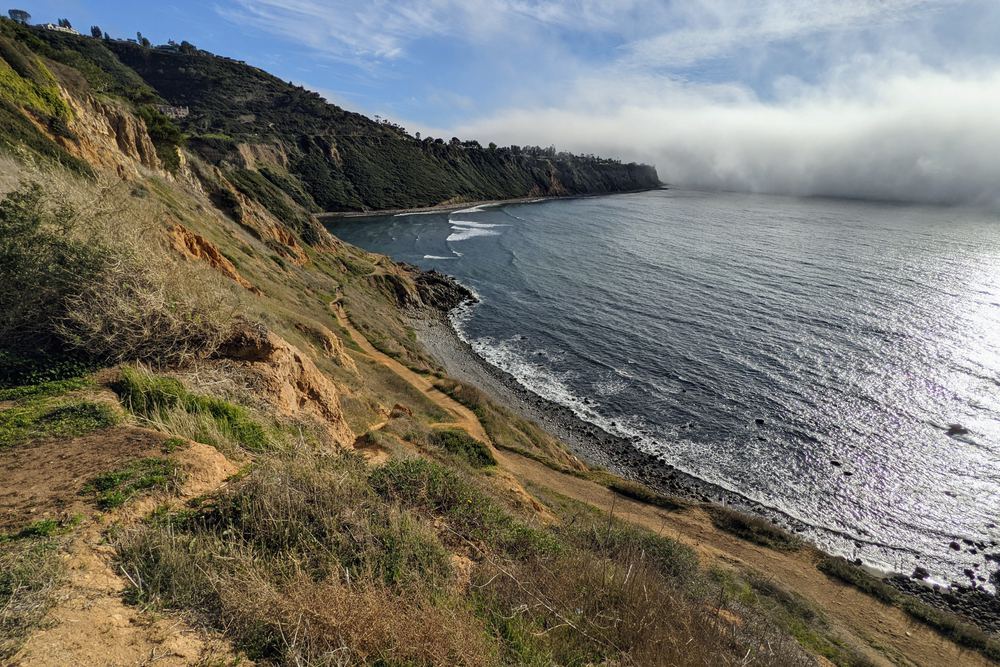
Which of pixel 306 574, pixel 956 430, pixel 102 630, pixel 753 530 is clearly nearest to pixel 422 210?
pixel 956 430

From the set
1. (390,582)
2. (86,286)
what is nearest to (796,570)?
(390,582)

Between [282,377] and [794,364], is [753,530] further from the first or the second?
[282,377]

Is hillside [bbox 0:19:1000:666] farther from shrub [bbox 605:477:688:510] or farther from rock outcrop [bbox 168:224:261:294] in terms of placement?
rock outcrop [bbox 168:224:261:294]

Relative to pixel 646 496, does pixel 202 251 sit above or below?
above

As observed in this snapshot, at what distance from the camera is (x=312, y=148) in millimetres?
125125

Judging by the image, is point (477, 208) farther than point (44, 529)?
Yes

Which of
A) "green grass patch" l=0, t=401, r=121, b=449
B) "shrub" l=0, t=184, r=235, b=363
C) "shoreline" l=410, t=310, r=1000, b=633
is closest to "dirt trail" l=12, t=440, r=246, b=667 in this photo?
"green grass patch" l=0, t=401, r=121, b=449

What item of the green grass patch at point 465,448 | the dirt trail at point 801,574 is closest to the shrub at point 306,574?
the dirt trail at point 801,574

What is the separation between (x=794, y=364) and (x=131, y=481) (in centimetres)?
4154

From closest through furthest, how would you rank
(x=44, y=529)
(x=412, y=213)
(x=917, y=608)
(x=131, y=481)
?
(x=44, y=529) < (x=131, y=481) < (x=917, y=608) < (x=412, y=213)

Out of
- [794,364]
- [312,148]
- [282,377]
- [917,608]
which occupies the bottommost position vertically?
[917,608]

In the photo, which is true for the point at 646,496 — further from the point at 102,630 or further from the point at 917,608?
the point at 102,630

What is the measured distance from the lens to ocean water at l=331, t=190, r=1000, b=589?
953 inches

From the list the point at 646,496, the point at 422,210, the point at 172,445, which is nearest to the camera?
the point at 172,445
